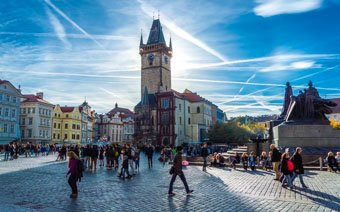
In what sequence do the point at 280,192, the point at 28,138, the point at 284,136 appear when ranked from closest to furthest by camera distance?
the point at 280,192
the point at 284,136
the point at 28,138

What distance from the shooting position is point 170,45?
104188 mm

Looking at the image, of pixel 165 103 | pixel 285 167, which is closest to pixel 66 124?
pixel 165 103

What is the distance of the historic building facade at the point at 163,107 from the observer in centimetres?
8169

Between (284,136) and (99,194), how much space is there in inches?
581

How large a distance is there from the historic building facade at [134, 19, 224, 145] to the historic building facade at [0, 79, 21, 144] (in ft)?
98.9

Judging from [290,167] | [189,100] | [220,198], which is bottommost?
[220,198]

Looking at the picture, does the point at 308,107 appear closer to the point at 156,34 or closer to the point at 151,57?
the point at 151,57

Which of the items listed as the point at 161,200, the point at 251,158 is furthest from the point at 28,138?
the point at 161,200

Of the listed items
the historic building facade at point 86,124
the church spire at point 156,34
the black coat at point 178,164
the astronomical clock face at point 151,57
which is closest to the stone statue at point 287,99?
the black coat at point 178,164

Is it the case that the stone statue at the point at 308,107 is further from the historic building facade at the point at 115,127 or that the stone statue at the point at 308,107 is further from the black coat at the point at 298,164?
the historic building facade at the point at 115,127

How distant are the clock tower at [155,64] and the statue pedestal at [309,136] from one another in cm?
6784

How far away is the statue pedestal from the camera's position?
21.6 meters

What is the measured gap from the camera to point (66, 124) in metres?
86.3

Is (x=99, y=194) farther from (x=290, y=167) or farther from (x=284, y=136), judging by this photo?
(x=284, y=136)
